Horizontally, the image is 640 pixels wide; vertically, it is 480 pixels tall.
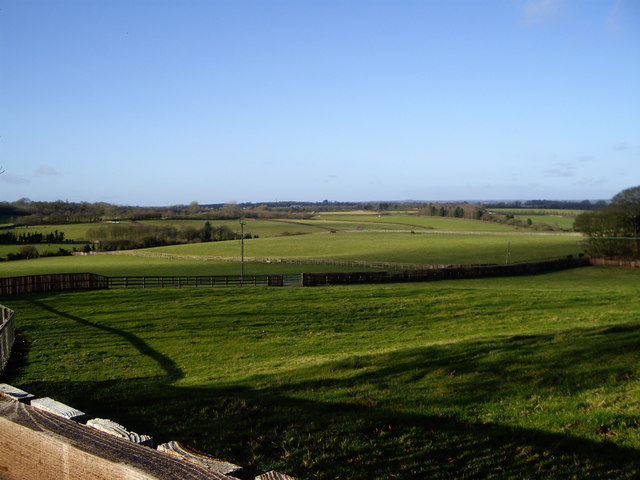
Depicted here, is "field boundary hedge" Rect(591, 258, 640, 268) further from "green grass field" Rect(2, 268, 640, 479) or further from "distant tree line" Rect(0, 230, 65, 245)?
"distant tree line" Rect(0, 230, 65, 245)

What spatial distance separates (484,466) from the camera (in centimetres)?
635

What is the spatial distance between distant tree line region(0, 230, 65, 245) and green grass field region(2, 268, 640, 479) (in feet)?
202

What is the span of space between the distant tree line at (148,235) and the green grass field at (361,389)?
62.9m

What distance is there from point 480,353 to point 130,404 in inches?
320

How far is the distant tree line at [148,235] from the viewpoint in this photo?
282 feet

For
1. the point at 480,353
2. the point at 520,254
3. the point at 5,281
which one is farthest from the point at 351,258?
the point at 480,353

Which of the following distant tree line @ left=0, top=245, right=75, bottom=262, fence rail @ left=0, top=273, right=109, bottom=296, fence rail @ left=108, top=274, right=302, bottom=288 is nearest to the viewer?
fence rail @ left=0, top=273, right=109, bottom=296

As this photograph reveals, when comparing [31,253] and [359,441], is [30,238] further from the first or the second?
[359,441]

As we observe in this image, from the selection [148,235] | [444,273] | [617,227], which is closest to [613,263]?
[617,227]

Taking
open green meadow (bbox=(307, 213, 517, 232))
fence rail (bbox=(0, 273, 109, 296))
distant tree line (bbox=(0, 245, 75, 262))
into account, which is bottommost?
distant tree line (bbox=(0, 245, 75, 262))

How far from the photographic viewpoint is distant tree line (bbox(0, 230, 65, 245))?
78669 millimetres

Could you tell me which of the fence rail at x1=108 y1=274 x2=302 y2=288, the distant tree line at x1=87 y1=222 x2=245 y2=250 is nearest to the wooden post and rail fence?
the fence rail at x1=108 y1=274 x2=302 y2=288

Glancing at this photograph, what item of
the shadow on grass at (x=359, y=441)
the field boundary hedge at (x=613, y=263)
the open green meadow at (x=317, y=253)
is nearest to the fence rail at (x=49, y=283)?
the open green meadow at (x=317, y=253)

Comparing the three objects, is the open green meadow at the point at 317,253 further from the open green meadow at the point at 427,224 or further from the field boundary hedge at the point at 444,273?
the open green meadow at the point at 427,224
